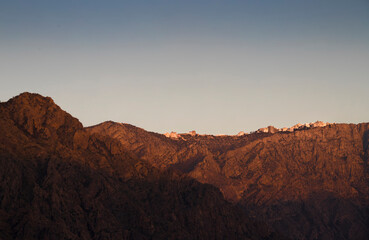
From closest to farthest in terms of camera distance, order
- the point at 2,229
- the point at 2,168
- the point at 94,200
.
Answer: the point at 2,229 → the point at 2,168 → the point at 94,200

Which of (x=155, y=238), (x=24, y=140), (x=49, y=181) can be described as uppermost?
(x=24, y=140)

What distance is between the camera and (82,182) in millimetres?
196375

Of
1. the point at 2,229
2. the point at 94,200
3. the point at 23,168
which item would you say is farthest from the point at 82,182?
the point at 2,229

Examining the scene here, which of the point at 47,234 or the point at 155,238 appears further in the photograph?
the point at 155,238

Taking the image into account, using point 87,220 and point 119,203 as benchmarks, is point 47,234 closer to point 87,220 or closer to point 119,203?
point 87,220

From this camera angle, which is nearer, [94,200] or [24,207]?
[24,207]

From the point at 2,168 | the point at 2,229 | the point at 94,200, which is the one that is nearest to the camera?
the point at 2,229

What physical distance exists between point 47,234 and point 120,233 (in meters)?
24.0

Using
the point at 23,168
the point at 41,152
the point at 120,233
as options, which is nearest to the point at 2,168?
the point at 23,168

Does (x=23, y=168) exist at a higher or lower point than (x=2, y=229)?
higher

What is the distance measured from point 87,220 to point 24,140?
29.7m

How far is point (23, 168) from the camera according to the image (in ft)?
602

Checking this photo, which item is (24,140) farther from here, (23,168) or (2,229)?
(2,229)

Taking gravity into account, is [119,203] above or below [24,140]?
below
